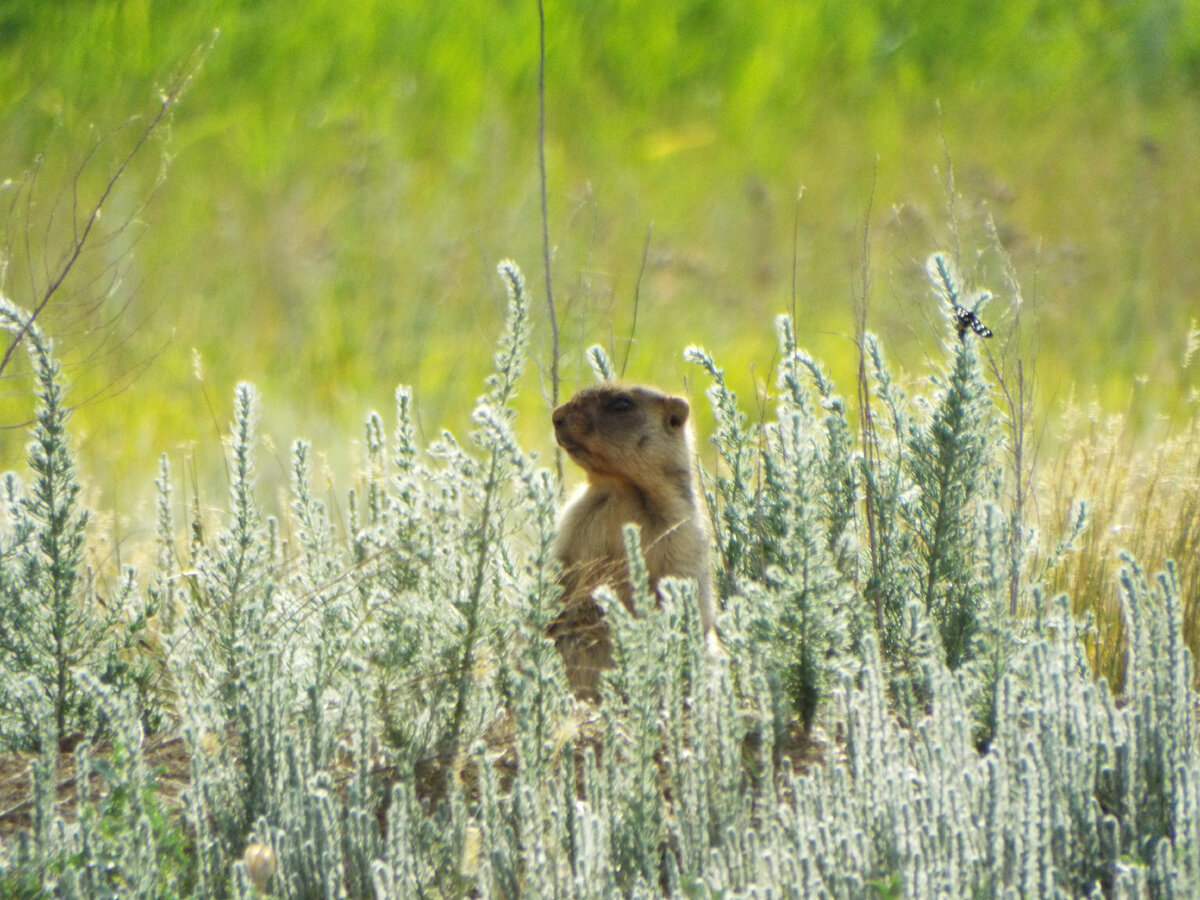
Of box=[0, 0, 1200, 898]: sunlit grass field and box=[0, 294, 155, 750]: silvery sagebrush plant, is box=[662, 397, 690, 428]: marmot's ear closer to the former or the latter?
box=[0, 0, 1200, 898]: sunlit grass field

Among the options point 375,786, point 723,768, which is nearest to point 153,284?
point 375,786

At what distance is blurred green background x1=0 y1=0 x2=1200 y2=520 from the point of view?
7.81 meters

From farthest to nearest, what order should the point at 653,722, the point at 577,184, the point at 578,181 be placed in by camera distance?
1. the point at 578,181
2. the point at 577,184
3. the point at 653,722

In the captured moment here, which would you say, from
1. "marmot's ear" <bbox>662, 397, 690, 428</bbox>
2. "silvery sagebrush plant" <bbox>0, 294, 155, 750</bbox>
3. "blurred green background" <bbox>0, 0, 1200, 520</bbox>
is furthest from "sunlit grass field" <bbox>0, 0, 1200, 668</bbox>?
"silvery sagebrush plant" <bbox>0, 294, 155, 750</bbox>

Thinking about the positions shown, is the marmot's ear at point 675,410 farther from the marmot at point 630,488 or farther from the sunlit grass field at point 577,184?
the sunlit grass field at point 577,184

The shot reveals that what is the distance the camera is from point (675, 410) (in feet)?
17.1

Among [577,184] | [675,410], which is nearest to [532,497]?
[675,410]

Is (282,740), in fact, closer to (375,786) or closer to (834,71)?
(375,786)

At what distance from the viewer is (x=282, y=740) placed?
295 centimetres

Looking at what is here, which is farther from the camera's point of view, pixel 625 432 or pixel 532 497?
pixel 625 432

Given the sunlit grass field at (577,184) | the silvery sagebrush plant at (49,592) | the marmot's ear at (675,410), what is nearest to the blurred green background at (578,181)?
the sunlit grass field at (577,184)

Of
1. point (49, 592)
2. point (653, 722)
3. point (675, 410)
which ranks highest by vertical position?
point (675, 410)

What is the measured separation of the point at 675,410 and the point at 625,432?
0.84 ft

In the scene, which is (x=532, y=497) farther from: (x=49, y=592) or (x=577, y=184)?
(x=577, y=184)
